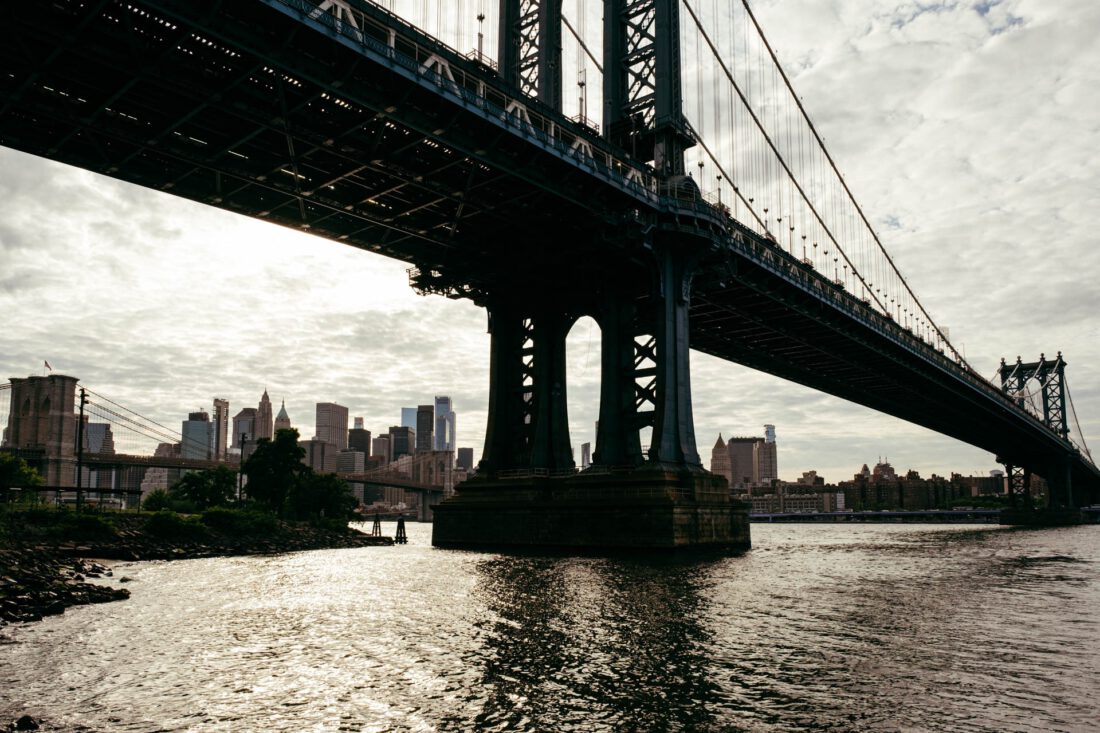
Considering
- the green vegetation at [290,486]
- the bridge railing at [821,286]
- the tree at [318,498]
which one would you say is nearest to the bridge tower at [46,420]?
the green vegetation at [290,486]

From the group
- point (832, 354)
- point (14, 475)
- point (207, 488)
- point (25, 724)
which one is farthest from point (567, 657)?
point (832, 354)

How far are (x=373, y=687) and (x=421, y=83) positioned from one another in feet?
86.2

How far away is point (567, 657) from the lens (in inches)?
646

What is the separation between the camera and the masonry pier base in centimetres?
4441

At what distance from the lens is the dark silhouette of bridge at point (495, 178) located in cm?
3219

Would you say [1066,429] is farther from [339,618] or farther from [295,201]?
[339,618]

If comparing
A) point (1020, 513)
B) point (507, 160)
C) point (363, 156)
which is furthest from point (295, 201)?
point (1020, 513)

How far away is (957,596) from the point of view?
27031 millimetres

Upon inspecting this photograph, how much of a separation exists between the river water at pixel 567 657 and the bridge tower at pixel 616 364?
52.4 feet

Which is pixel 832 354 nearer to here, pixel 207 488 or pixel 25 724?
pixel 207 488

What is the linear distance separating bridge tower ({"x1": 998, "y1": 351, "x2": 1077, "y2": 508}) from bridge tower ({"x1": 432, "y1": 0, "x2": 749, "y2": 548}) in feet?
375

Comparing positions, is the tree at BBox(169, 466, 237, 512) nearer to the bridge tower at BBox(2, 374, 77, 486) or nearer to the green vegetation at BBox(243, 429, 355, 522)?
the green vegetation at BBox(243, 429, 355, 522)

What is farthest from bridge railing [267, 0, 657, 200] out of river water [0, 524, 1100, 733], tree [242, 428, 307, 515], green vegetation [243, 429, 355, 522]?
green vegetation [243, 429, 355, 522]

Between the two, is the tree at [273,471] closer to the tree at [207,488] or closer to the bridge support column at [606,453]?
the tree at [207,488]
